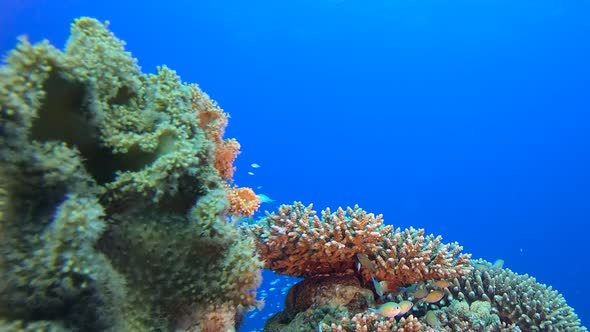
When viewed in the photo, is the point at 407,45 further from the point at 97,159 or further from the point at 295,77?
the point at 97,159

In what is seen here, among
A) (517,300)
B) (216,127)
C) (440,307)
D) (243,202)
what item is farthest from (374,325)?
(216,127)

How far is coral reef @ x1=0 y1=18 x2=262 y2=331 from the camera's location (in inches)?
75.2

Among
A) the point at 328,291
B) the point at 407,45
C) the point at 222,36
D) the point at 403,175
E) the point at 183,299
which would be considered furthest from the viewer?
the point at 403,175

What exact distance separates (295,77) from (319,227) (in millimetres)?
50323

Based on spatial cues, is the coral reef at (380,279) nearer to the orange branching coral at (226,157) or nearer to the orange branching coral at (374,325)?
the orange branching coral at (374,325)

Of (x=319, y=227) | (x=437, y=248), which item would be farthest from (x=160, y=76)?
(x=437, y=248)

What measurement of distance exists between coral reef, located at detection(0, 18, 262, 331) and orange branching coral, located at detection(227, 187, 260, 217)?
1.95 m

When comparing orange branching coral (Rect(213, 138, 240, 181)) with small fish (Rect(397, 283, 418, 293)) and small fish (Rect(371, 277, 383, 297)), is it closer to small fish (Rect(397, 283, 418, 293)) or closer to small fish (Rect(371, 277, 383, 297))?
small fish (Rect(371, 277, 383, 297))

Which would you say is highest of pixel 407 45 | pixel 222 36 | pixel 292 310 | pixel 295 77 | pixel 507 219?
pixel 407 45

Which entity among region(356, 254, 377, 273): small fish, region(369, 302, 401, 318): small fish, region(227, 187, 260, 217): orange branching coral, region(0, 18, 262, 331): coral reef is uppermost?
region(227, 187, 260, 217): orange branching coral

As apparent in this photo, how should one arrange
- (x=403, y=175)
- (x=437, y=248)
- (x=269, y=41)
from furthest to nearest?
(x=403, y=175)
(x=269, y=41)
(x=437, y=248)

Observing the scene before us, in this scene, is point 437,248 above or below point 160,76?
above

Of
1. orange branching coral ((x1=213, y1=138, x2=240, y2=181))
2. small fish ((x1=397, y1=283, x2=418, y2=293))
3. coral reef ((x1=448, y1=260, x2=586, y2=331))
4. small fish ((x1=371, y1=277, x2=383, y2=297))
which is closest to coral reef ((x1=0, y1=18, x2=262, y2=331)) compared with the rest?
orange branching coral ((x1=213, y1=138, x2=240, y2=181))

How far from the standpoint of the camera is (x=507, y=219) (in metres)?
52.4
